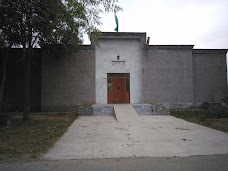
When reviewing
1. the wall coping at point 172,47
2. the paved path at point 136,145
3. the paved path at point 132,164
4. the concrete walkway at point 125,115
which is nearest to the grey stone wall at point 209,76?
the wall coping at point 172,47

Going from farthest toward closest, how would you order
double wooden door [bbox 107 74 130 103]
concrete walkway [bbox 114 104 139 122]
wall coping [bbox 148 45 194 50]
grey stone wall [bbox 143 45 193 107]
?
double wooden door [bbox 107 74 130 103]
wall coping [bbox 148 45 194 50]
grey stone wall [bbox 143 45 193 107]
concrete walkway [bbox 114 104 139 122]

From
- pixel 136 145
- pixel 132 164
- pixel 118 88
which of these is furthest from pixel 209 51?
pixel 132 164

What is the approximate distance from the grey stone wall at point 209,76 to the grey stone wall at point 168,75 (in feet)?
3.36

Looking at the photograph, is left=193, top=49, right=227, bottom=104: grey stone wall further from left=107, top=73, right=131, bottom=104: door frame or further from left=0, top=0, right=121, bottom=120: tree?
left=0, top=0, right=121, bottom=120: tree

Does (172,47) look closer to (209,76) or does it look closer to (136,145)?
(209,76)

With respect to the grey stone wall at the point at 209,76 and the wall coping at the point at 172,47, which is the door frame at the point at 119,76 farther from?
the grey stone wall at the point at 209,76

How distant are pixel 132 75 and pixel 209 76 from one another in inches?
262

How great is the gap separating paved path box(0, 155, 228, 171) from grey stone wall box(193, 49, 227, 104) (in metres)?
16.6

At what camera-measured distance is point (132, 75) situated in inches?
859

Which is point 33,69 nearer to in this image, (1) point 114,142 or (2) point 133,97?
(2) point 133,97

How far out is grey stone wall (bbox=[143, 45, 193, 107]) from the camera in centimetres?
2130

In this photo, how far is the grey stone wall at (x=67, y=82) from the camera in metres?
20.8

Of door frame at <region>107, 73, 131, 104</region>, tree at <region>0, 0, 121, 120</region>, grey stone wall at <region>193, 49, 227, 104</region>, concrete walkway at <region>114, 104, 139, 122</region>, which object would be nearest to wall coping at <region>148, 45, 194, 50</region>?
grey stone wall at <region>193, 49, 227, 104</region>

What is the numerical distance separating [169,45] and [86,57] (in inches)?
274
